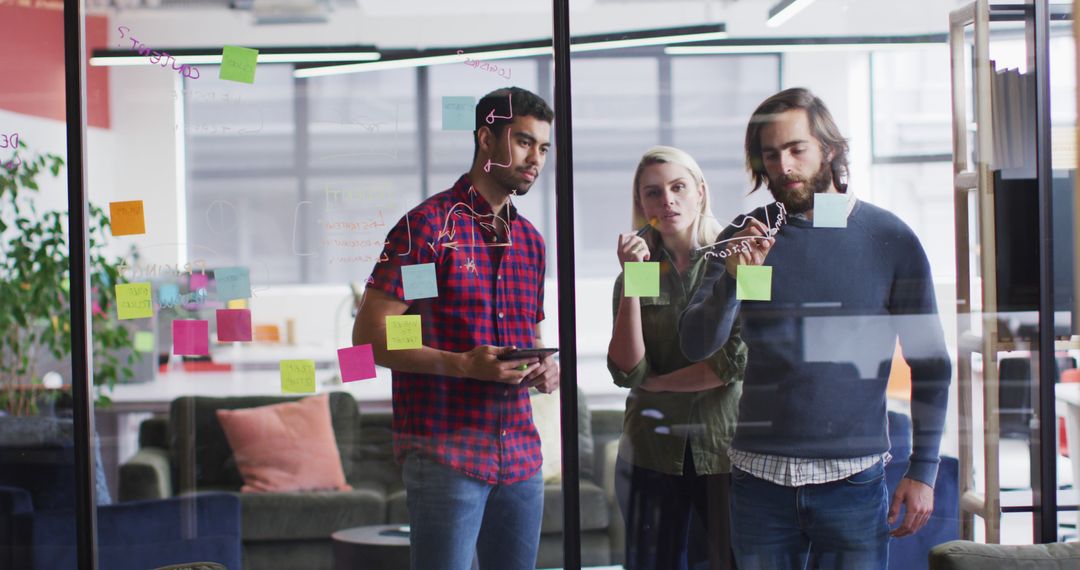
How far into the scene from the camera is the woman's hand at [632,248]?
2775mm

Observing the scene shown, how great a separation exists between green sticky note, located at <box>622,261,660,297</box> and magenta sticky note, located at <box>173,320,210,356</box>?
130 centimetres

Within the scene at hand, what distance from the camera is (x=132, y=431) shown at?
308cm

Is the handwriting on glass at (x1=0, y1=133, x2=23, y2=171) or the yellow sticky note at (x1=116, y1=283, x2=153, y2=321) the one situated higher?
the handwriting on glass at (x1=0, y1=133, x2=23, y2=171)

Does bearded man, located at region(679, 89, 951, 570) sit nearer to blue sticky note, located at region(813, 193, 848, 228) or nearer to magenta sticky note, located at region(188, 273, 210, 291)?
blue sticky note, located at region(813, 193, 848, 228)

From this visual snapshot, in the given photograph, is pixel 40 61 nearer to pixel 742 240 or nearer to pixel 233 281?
pixel 233 281

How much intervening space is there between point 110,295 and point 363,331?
112cm

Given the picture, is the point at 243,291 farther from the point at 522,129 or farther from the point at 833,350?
the point at 833,350

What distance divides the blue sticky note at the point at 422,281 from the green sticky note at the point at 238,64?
781 mm

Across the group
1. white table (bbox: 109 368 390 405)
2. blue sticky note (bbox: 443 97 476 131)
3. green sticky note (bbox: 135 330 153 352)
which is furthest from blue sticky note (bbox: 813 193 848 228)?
green sticky note (bbox: 135 330 153 352)

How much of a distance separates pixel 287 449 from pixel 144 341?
0.57m

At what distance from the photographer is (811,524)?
8.54ft

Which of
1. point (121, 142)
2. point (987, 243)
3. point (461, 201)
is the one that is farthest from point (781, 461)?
point (121, 142)

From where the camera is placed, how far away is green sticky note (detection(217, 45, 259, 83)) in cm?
280

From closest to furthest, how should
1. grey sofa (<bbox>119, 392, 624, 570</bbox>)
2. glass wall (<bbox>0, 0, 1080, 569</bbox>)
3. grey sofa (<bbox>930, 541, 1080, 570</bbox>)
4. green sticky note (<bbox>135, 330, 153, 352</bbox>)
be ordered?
grey sofa (<bbox>930, 541, 1080, 570</bbox>) < glass wall (<bbox>0, 0, 1080, 569</bbox>) < grey sofa (<bbox>119, 392, 624, 570</bbox>) < green sticky note (<bbox>135, 330, 153, 352</bbox>)
